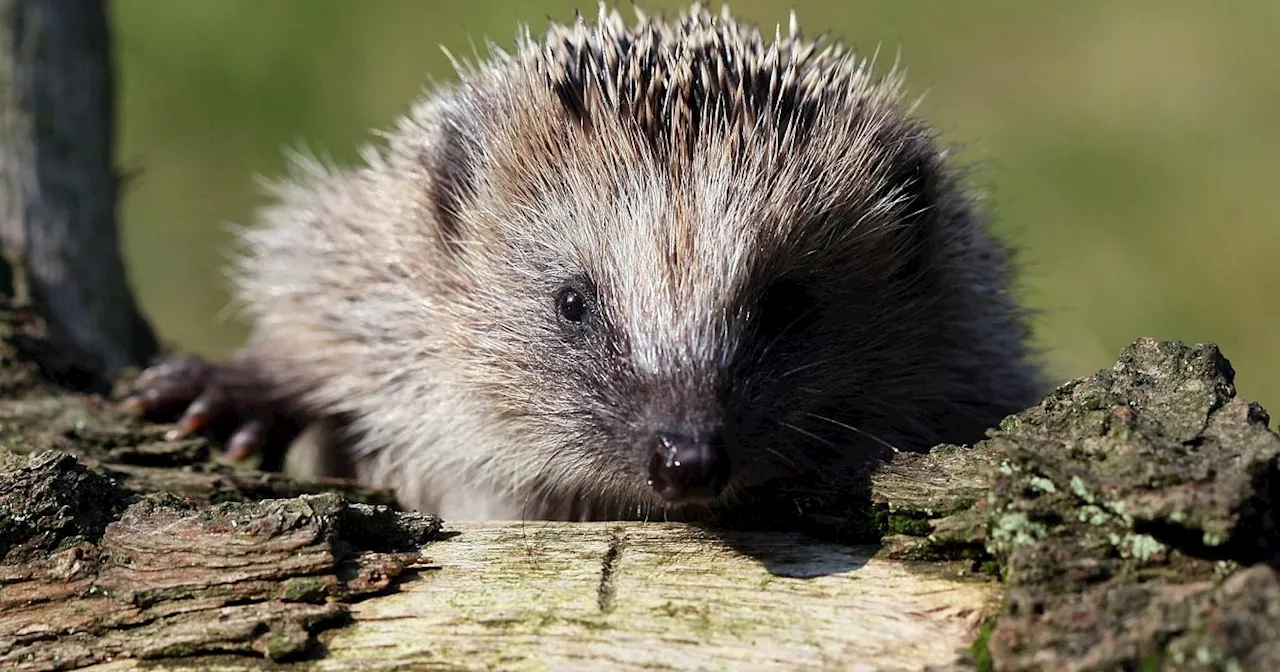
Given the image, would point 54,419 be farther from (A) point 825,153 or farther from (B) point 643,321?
(A) point 825,153

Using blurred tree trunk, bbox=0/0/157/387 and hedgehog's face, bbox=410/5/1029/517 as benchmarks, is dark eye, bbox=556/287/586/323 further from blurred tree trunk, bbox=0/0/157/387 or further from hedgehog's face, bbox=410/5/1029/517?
blurred tree trunk, bbox=0/0/157/387

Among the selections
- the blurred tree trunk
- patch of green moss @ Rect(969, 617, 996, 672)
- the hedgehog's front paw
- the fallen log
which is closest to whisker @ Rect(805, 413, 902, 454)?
the fallen log

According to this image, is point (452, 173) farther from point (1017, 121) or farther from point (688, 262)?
point (1017, 121)

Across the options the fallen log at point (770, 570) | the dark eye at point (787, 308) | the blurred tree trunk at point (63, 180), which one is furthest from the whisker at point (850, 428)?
the blurred tree trunk at point (63, 180)

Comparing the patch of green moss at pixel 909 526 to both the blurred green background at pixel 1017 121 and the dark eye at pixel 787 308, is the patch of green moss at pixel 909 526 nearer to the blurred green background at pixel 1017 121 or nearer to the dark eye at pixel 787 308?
the dark eye at pixel 787 308

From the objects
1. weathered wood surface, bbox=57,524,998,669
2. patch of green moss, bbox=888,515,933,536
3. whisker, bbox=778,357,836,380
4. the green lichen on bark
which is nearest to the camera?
the green lichen on bark

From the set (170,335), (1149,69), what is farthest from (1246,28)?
(170,335)
